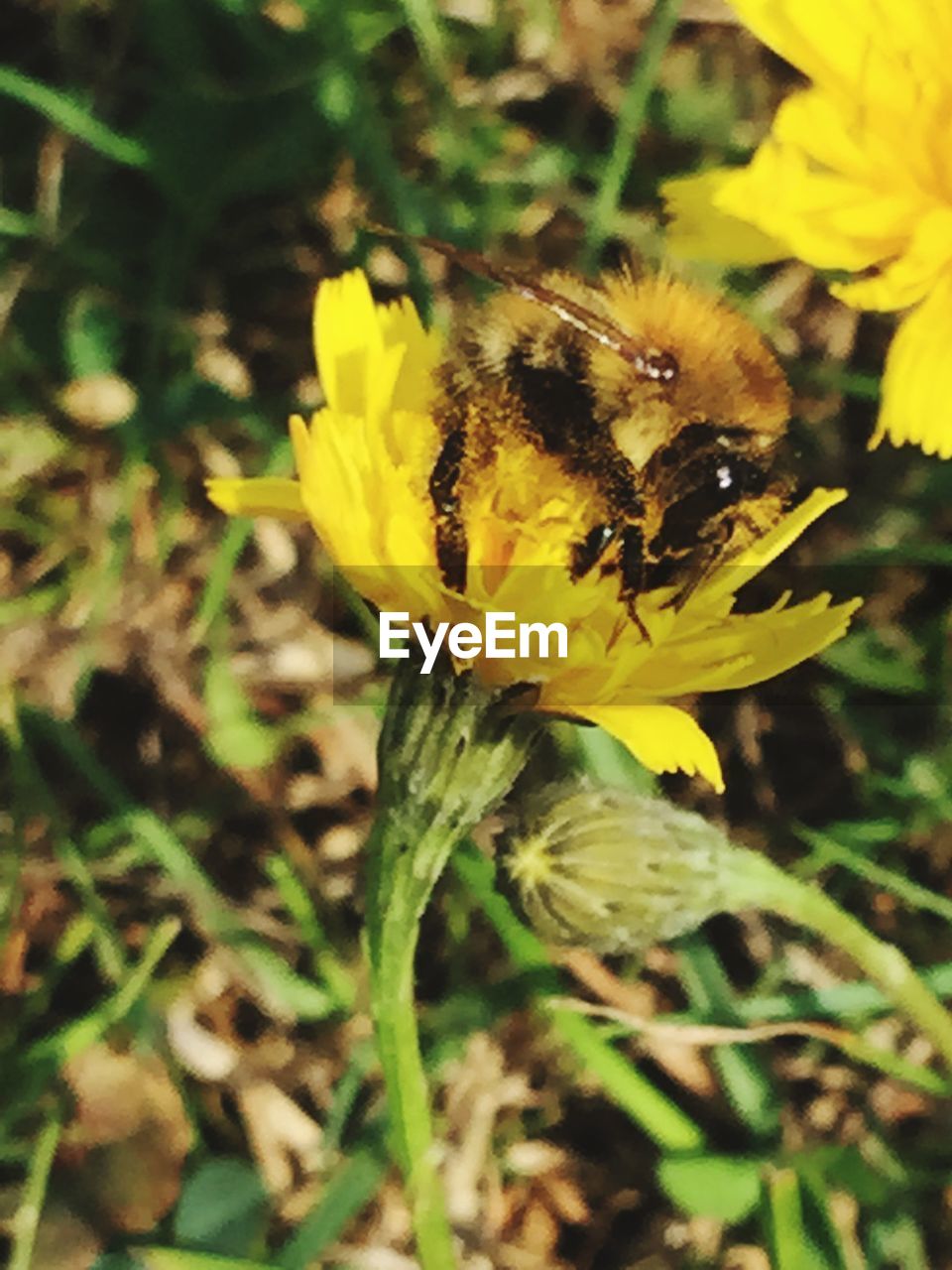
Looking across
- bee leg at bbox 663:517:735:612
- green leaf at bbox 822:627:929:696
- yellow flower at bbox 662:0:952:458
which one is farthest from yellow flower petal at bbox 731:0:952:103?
green leaf at bbox 822:627:929:696

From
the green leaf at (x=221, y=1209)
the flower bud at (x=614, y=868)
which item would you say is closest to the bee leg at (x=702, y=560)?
the flower bud at (x=614, y=868)

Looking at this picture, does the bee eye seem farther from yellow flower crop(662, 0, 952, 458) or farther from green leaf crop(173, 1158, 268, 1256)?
green leaf crop(173, 1158, 268, 1256)

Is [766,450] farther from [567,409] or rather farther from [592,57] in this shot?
[592,57]

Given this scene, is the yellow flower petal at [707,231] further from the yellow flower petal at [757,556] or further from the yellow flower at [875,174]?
the yellow flower petal at [757,556]

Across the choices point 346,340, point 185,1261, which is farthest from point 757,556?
point 185,1261

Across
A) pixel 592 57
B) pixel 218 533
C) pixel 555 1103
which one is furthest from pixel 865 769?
pixel 592 57

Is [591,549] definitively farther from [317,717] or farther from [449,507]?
[317,717]
